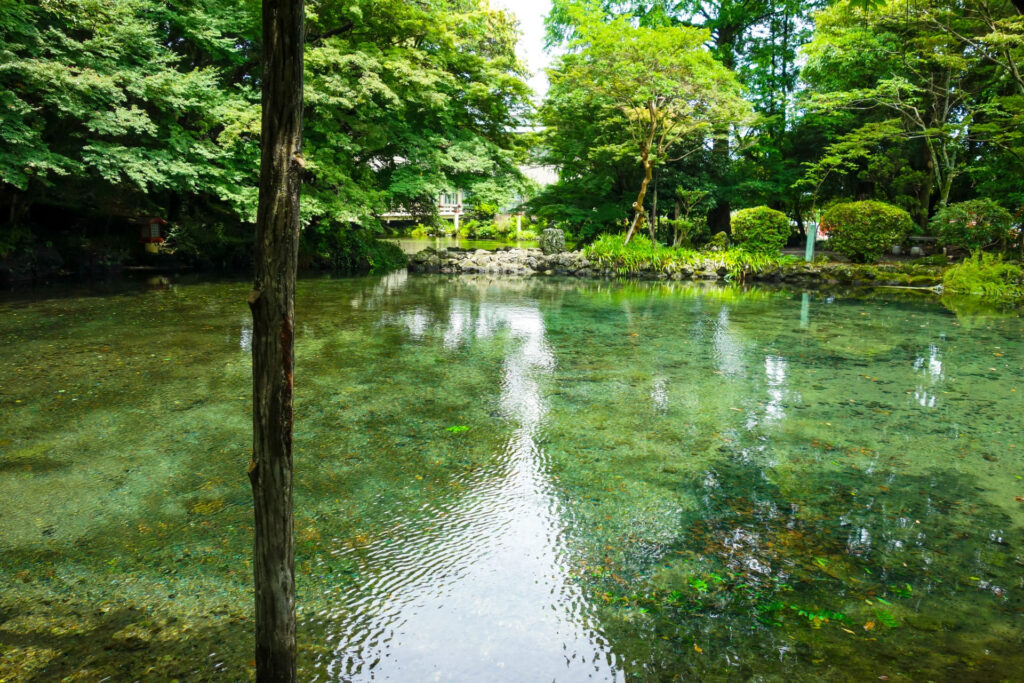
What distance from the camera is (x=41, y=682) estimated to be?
5.42 ft

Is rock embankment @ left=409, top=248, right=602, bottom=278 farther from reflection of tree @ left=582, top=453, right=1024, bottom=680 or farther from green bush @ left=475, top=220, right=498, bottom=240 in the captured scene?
green bush @ left=475, top=220, right=498, bottom=240

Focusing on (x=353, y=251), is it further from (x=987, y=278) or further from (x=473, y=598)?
(x=473, y=598)

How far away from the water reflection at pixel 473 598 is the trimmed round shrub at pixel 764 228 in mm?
12461

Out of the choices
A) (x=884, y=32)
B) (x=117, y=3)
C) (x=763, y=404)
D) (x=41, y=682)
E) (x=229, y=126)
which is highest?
(x=884, y=32)

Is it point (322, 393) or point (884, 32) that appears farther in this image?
point (884, 32)

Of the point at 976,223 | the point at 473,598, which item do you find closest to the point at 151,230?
the point at 473,598

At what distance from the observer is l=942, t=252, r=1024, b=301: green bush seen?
10.0m

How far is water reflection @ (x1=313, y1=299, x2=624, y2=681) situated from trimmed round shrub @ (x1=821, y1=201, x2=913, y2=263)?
12.1 m

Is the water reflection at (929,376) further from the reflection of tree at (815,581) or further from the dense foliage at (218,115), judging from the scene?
the dense foliage at (218,115)

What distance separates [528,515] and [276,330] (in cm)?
175

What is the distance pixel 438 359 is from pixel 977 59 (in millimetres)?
13124

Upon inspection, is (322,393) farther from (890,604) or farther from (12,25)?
(12,25)

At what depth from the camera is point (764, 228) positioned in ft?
45.5

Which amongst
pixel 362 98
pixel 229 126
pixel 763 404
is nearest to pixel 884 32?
pixel 362 98
